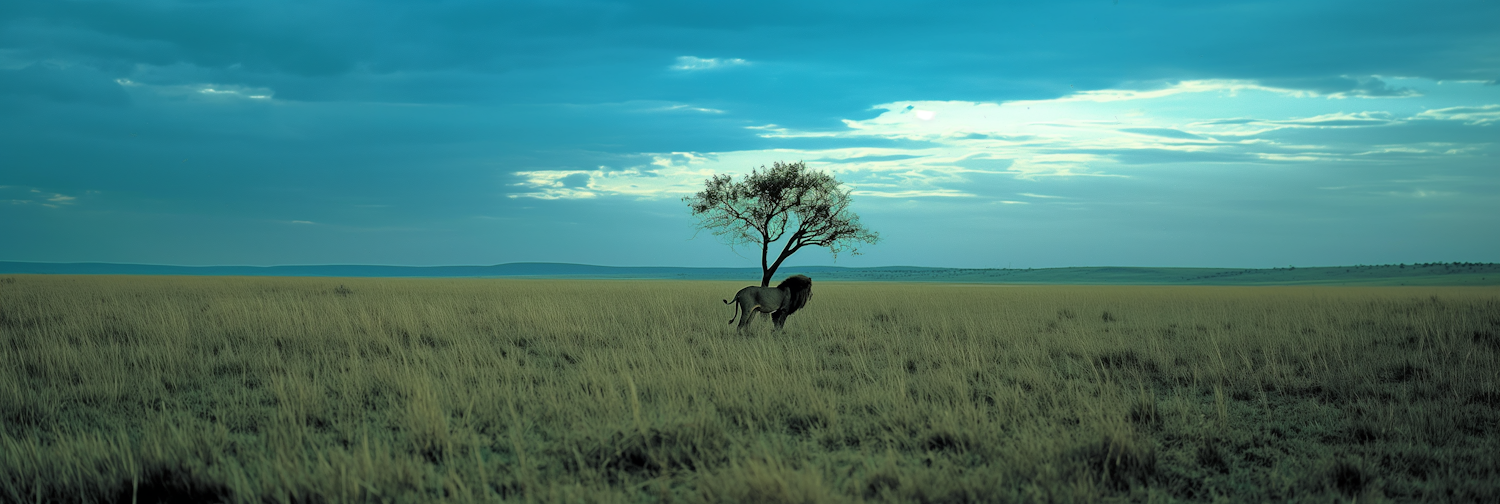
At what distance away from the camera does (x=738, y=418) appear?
6035 mm

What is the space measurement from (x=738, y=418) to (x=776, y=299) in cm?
654

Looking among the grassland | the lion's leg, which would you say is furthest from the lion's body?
the grassland

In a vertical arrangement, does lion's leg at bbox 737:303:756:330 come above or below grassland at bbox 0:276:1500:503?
above

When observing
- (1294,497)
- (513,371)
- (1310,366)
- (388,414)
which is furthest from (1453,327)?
(388,414)

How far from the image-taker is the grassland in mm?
4410

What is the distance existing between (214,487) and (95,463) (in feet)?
3.82

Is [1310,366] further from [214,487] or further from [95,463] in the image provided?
[95,463]

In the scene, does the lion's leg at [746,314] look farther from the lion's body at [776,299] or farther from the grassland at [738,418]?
the grassland at [738,418]

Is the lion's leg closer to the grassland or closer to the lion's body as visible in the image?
the lion's body

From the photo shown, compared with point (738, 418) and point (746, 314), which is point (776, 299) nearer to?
point (746, 314)

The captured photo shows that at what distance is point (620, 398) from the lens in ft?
22.1

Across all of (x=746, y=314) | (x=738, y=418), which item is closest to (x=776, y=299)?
(x=746, y=314)

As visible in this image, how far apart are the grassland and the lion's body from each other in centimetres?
45

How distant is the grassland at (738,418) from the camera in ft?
14.5
